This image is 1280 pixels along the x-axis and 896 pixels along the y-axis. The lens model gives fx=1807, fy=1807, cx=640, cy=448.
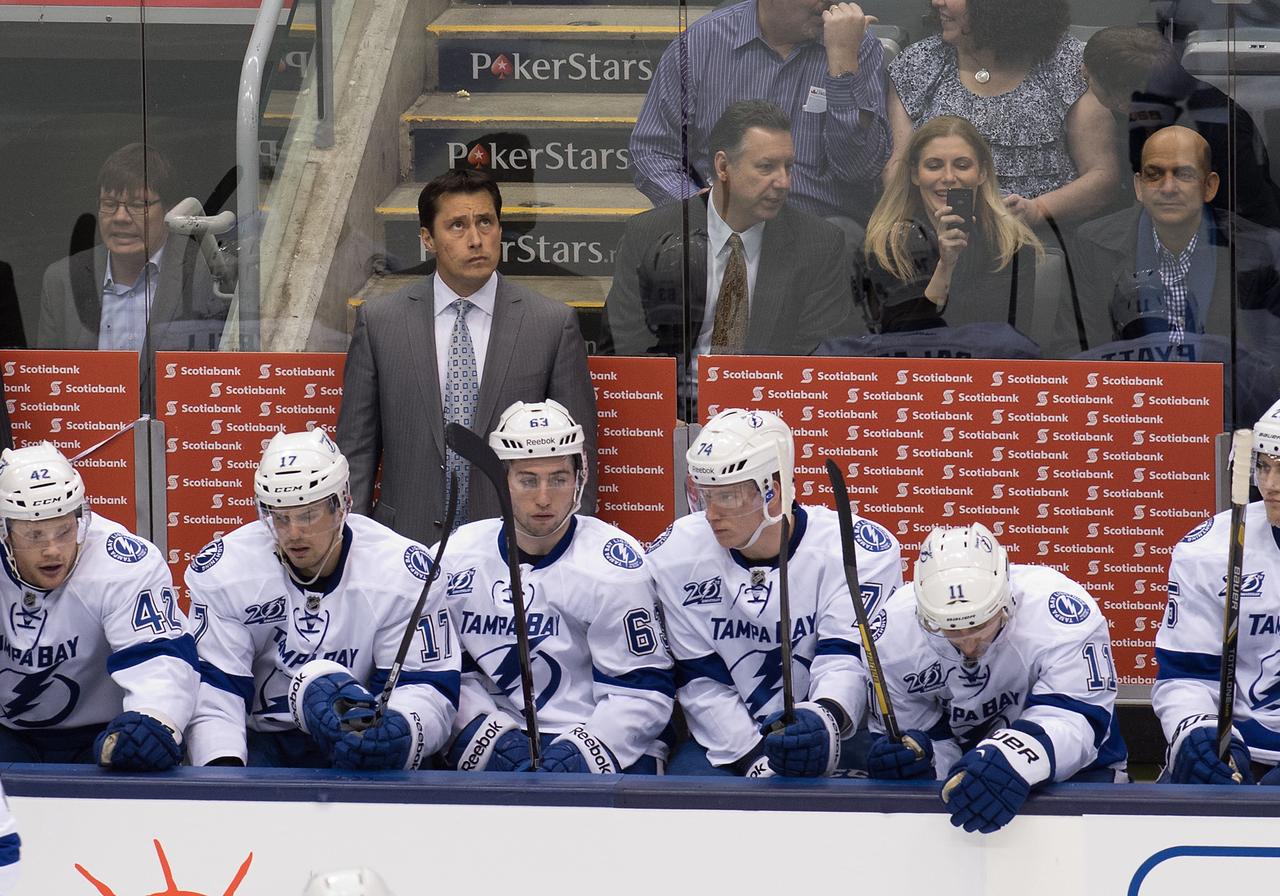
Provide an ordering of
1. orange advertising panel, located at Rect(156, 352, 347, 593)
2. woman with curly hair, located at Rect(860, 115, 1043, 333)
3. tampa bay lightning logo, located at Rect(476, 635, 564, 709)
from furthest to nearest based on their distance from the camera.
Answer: orange advertising panel, located at Rect(156, 352, 347, 593) < woman with curly hair, located at Rect(860, 115, 1043, 333) < tampa bay lightning logo, located at Rect(476, 635, 564, 709)

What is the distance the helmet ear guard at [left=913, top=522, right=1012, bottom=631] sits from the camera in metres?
3.69

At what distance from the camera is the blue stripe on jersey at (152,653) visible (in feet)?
13.6

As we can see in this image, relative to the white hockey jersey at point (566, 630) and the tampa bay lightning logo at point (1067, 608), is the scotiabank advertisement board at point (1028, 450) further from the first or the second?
the tampa bay lightning logo at point (1067, 608)

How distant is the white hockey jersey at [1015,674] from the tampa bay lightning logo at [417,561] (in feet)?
3.54

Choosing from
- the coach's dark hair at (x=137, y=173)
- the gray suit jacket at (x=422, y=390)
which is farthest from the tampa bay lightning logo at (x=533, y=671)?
the coach's dark hair at (x=137, y=173)

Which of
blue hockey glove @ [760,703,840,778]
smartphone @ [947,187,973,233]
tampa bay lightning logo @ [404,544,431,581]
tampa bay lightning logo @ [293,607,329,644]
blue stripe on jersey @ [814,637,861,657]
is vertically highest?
smartphone @ [947,187,973,233]

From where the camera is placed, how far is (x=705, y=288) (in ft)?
18.5

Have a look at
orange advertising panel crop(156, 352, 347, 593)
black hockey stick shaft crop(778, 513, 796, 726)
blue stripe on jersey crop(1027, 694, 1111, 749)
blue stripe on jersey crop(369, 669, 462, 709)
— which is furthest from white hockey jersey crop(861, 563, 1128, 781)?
orange advertising panel crop(156, 352, 347, 593)

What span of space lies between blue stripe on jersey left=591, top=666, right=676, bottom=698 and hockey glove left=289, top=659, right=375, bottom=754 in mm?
595

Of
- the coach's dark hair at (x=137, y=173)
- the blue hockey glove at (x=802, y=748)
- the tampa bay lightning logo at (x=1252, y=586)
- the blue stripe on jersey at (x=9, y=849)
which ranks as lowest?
the blue stripe on jersey at (x=9, y=849)

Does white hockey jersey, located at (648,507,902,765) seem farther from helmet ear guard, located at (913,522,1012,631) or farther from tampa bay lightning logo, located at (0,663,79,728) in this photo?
tampa bay lightning logo, located at (0,663,79,728)

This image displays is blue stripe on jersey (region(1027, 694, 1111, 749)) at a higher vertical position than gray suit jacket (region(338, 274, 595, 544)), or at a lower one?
lower

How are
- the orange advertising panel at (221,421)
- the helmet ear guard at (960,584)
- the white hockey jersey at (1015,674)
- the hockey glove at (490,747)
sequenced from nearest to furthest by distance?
the helmet ear guard at (960,584) < the white hockey jersey at (1015,674) < the hockey glove at (490,747) < the orange advertising panel at (221,421)

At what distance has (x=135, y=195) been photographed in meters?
5.87
